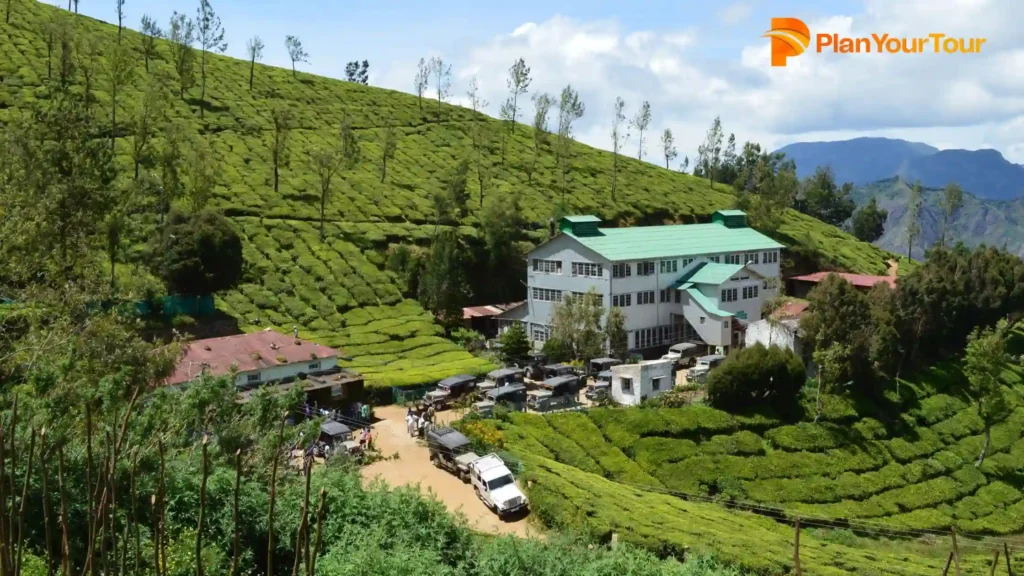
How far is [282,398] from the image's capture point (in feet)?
77.8

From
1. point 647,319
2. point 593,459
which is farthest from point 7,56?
point 593,459

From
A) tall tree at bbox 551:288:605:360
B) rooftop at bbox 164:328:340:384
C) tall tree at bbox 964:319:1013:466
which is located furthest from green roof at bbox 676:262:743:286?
rooftop at bbox 164:328:340:384

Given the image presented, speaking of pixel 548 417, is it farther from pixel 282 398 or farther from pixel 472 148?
pixel 472 148

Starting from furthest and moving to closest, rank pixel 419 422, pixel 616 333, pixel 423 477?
pixel 616 333 → pixel 419 422 → pixel 423 477

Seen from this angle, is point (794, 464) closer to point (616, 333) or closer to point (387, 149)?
point (616, 333)

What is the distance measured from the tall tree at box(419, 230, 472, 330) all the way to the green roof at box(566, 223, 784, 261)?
8.78 m

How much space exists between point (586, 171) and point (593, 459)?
7098 cm

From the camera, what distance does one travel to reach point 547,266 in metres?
60.4

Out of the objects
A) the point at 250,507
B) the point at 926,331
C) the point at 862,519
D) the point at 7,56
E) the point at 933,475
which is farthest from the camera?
the point at 7,56

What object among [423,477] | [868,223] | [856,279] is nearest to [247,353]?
[423,477]

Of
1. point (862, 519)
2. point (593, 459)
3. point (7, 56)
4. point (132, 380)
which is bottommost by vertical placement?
point (862, 519)

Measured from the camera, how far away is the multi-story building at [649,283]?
183 ft

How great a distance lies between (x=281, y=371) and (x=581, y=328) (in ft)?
63.4

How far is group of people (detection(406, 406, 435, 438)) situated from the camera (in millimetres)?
36281
